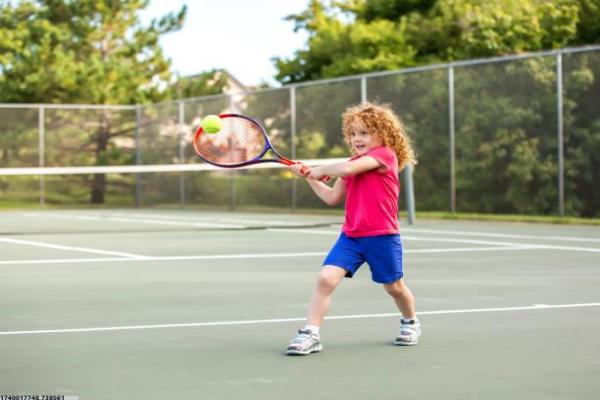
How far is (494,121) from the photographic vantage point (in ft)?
65.5

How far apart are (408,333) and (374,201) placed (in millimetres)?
643

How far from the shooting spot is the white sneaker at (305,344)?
608 centimetres

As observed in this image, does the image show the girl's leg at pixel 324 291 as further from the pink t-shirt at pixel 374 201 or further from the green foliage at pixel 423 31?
the green foliage at pixel 423 31

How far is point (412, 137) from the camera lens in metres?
21.9

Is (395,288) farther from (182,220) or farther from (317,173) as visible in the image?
(182,220)

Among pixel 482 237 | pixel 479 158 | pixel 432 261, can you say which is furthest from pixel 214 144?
pixel 479 158

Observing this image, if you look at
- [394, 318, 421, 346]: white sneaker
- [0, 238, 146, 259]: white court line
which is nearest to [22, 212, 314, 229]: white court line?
[0, 238, 146, 259]: white court line

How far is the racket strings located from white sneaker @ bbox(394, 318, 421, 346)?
1542 millimetres

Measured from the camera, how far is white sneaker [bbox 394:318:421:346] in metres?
6.39

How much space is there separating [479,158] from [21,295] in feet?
40.2

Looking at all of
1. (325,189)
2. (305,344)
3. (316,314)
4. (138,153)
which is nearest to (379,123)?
(325,189)

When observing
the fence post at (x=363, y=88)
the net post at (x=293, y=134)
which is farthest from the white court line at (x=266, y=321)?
the net post at (x=293, y=134)

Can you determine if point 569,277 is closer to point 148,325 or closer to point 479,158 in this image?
point 148,325

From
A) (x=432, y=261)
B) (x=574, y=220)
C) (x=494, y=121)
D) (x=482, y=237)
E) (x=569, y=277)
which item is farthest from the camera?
(x=494, y=121)
